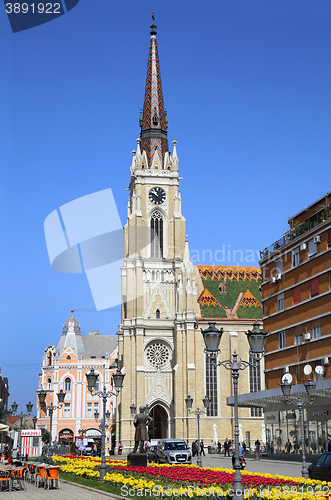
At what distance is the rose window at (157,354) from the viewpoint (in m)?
64.8

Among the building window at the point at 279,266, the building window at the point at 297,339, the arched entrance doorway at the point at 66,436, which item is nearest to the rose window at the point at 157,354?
the arched entrance doorway at the point at 66,436

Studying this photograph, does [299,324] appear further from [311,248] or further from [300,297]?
[311,248]

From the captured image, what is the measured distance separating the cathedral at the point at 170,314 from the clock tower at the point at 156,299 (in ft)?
0.35

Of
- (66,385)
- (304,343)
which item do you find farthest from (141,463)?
(66,385)

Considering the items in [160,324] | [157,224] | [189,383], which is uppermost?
[157,224]

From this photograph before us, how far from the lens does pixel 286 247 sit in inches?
1654

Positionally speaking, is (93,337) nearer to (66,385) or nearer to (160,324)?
(66,385)

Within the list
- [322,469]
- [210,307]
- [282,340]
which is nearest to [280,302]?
[282,340]

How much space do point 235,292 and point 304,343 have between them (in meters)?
33.5

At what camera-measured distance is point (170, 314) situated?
218 ft

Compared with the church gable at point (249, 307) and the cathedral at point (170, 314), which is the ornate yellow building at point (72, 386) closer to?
the cathedral at point (170, 314)

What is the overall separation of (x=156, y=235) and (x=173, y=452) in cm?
3885

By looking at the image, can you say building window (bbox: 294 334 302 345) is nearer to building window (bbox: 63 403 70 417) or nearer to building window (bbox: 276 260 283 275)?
building window (bbox: 276 260 283 275)

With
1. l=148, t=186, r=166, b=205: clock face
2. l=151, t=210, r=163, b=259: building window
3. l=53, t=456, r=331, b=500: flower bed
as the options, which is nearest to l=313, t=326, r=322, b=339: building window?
l=53, t=456, r=331, b=500: flower bed
